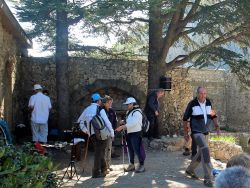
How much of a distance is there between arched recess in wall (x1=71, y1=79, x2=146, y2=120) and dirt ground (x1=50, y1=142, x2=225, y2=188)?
3.59 meters

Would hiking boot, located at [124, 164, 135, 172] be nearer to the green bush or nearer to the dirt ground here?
the dirt ground

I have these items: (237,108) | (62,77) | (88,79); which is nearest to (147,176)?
(62,77)

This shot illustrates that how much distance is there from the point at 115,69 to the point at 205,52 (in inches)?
151

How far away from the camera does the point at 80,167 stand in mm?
9086

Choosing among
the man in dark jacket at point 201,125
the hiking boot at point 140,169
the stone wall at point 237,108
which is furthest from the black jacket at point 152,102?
the stone wall at point 237,108

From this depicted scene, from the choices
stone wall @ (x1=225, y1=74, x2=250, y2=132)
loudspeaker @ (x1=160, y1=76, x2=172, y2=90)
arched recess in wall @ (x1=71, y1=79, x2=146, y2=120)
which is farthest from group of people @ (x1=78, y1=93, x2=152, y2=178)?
stone wall @ (x1=225, y1=74, x2=250, y2=132)

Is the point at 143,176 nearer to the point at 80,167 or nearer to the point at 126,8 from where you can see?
the point at 80,167

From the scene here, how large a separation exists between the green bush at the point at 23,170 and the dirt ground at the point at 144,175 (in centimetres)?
165

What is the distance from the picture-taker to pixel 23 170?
437 cm

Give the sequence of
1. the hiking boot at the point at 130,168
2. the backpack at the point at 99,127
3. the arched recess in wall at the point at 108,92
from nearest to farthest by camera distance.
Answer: the backpack at the point at 99,127 < the hiking boot at the point at 130,168 < the arched recess in wall at the point at 108,92

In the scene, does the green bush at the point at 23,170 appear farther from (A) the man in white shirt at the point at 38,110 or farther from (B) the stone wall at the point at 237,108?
(B) the stone wall at the point at 237,108

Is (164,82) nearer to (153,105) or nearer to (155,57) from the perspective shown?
(155,57)

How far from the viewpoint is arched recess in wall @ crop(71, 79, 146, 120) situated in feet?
46.3

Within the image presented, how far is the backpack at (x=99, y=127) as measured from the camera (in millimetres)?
7662
